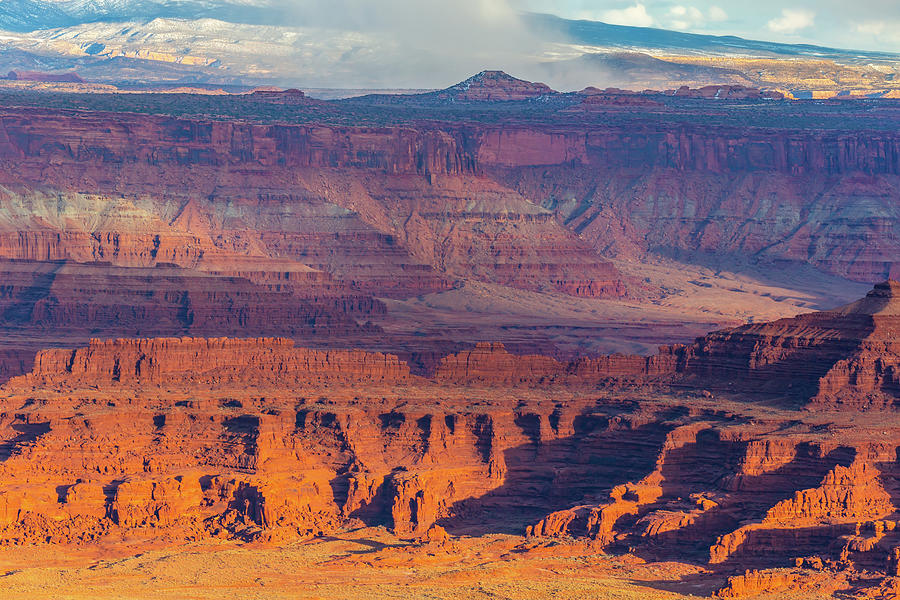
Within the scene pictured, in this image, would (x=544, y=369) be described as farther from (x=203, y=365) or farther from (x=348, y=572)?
(x=348, y=572)

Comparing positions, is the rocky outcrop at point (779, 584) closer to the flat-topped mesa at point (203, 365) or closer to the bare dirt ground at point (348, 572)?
the bare dirt ground at point (348, 572)

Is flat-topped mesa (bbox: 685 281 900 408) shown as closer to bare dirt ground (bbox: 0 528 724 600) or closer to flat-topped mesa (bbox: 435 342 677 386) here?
flat-topped mesa (bbox: 435 342 677 386)

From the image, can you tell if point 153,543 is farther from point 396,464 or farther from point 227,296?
point 227,296

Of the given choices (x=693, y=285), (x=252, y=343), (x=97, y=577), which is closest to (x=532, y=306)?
(x=693, y=285)

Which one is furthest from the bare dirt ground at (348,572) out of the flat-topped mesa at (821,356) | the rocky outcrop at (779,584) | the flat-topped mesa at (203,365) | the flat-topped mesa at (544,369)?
the flat-topped mesa at (203,365)

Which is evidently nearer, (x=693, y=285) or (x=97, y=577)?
(x=97, y=577)

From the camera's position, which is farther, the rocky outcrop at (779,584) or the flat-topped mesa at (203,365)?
the flat-topped mesa at (203,365)

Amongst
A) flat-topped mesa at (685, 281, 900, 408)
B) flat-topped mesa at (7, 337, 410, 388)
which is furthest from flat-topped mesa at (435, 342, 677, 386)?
flat-topped mesa at (7, 337, 410, 388)
